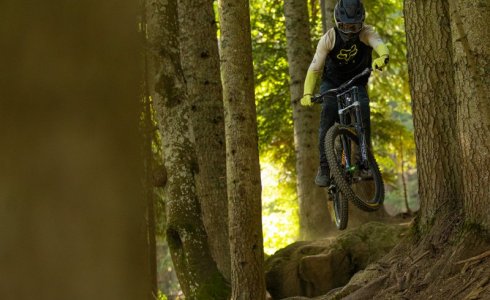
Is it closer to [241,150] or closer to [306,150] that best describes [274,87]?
[306,150]

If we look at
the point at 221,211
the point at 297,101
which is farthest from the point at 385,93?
the point at 221,211

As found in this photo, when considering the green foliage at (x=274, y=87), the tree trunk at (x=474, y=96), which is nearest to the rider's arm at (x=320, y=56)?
the tree trunk at (x=474, y=96)

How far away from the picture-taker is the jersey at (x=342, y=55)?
295 inches

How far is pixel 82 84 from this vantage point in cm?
87

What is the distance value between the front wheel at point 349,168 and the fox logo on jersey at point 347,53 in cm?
74

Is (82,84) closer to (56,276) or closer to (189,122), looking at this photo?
(56,276)

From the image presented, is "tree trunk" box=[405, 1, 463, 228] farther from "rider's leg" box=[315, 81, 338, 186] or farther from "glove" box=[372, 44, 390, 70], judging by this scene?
"rider's leg" box=[315, 81, 338, 186]

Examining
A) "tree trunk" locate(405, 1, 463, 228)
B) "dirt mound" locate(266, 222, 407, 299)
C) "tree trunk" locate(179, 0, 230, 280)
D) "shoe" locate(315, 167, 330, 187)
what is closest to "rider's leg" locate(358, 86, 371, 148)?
"shoe" locate(315, 167, 330, 187)

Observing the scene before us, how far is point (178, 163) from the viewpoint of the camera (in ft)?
24.9

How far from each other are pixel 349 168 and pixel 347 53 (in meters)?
1.25

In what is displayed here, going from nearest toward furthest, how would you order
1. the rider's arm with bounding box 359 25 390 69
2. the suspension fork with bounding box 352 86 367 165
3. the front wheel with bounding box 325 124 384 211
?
the rider's arm with bounding box 359 25 390 69, the front wheel with bounding box 325 124 384 211, the suspension fork with bounding box 352 86 367 165

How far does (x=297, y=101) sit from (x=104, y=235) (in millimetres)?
11963

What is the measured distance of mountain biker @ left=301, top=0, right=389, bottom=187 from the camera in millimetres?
7289

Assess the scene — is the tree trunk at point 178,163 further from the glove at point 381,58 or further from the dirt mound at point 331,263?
the dirt mound at point 331,263
